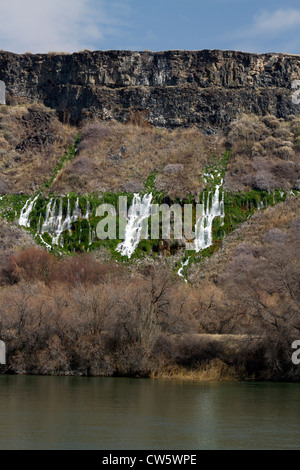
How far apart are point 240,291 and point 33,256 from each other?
32678 millimetres

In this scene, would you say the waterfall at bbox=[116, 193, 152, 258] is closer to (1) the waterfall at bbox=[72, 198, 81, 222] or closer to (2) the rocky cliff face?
(1) the waterfall at bbox=[72, 198, 81, 222]

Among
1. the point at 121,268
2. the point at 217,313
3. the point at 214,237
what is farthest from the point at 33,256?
the point at 217,313

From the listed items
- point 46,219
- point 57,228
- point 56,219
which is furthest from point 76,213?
point 46,219

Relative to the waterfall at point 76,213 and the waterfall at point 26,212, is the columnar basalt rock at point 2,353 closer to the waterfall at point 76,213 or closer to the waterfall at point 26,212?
the waterfall at point 76,213

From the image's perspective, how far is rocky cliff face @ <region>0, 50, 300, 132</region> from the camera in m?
111

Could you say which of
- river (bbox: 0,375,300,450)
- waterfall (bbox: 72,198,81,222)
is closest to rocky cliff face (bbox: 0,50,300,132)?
waterfall (bbox: 72,198,81,222)

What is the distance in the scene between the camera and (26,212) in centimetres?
8931

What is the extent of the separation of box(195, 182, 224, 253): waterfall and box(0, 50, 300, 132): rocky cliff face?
903 inches

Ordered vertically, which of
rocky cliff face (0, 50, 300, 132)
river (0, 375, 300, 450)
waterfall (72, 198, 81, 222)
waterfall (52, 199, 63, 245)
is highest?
rocky cliff face (0, 50, 300, 132)

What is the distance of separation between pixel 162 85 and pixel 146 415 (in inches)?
3560

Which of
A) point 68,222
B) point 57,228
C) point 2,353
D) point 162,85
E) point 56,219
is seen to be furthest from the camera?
point 162,85

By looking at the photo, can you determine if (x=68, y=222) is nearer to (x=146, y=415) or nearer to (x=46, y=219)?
(x=46, y=219)
